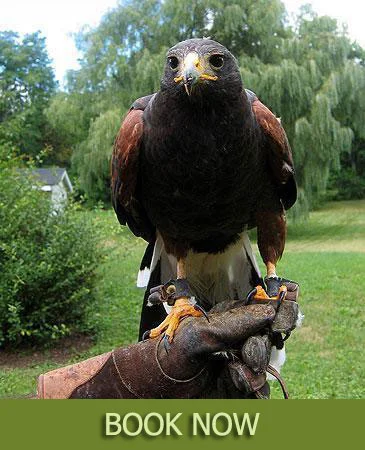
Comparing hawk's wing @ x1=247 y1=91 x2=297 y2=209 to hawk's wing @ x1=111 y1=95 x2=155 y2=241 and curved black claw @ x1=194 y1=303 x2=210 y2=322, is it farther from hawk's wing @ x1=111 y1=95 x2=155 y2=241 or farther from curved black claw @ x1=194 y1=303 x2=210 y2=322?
curved black claw @ x1=194 y1=303 x2=210 y2=322

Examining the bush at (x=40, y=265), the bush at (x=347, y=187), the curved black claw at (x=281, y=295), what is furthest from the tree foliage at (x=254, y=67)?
the bush at (x=347, y=187)

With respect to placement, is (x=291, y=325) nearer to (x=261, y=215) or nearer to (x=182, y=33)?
(x=261, y=215)

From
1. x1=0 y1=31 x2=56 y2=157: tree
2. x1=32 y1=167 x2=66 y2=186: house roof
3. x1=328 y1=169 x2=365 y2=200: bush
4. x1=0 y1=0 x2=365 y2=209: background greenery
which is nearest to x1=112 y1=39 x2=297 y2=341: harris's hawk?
x1=32 y1=167 x2=66 y2=186: house roof

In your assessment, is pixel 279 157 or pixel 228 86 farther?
pixel 279 157

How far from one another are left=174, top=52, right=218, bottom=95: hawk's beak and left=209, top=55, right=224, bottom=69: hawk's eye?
0.18ft

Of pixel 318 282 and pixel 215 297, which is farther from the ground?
pixel 215 297

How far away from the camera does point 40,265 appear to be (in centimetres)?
591

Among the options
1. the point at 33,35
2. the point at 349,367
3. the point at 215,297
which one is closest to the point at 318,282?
the point at 349,367

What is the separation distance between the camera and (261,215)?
276 cm

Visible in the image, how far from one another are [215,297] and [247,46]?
1494cm

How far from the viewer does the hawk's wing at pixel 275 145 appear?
2557 mm

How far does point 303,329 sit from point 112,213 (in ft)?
11.4

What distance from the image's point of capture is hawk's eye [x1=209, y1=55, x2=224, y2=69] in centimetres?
216

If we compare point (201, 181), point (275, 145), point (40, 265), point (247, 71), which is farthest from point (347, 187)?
point (201, 181)
